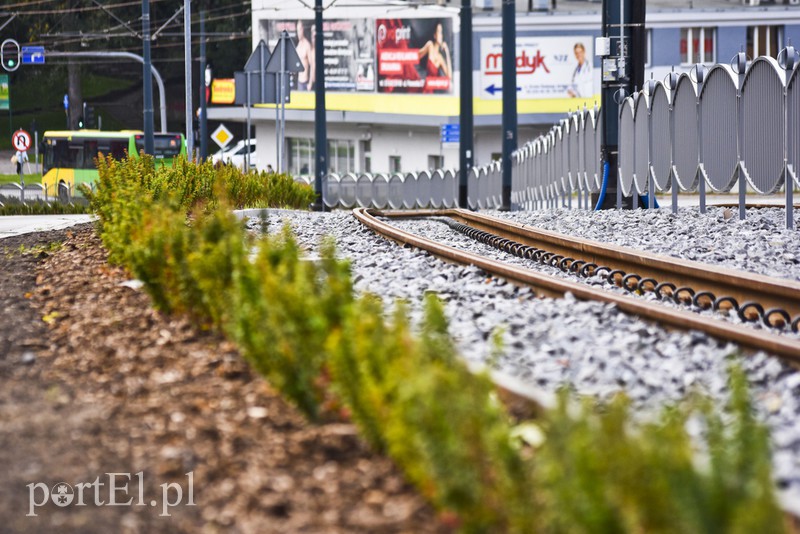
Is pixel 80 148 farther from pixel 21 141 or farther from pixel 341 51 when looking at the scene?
pixel 341 51

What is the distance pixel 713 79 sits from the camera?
17.1 m

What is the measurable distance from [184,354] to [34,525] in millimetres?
2667

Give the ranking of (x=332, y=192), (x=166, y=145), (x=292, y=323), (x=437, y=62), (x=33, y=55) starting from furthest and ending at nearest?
(x=437, y=62), (x=166, y=145), (x=33, y=55), (x=332, y=192), (x=292, y=323)

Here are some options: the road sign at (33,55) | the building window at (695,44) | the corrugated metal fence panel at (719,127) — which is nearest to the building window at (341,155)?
the building window at (695,44)

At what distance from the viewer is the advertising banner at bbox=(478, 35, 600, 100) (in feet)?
223

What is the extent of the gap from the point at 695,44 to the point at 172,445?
61410 mm

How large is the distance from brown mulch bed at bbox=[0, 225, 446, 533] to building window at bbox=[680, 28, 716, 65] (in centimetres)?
5848

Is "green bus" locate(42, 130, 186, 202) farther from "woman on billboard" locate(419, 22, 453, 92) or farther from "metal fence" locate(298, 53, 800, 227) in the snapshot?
"metal fence" locate(298, 53, 800, 227)

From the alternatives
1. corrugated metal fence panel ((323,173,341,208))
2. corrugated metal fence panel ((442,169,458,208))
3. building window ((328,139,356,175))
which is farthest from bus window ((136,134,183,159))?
building window ((328,139,356,175))

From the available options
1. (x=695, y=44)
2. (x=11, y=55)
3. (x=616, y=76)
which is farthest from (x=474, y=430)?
(x=695, y=44)

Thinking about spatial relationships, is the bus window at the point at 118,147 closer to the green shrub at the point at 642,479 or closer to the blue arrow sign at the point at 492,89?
the blue arrow sign at the point at 492,89

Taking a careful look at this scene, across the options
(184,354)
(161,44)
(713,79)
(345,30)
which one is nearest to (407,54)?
(345,30)

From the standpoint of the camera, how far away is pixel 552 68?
68.2 meters

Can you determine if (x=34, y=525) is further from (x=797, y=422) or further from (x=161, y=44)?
(x=161, y=44)
